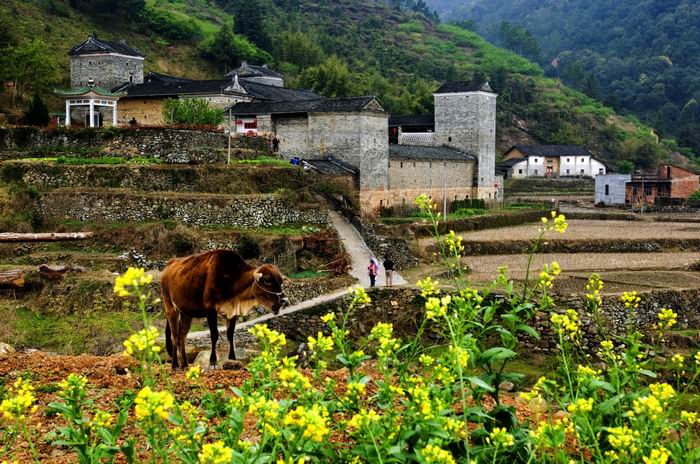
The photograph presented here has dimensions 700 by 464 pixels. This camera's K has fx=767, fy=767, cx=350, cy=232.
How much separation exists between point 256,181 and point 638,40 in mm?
133419

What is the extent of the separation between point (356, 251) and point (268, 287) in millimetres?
18266

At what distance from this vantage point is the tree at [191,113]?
37.1 meters

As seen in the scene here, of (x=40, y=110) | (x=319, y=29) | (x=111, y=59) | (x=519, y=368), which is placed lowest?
(x=519, y=368)

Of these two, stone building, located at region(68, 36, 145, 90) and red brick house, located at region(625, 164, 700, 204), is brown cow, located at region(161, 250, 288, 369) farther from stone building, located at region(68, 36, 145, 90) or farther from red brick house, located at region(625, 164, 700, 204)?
red brick house, located at region(625, 164, 700, 204)

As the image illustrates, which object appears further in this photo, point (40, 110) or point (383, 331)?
point (40, 110)

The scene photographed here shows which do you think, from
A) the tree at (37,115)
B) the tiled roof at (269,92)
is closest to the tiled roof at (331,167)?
the tiled roof at (269,92)

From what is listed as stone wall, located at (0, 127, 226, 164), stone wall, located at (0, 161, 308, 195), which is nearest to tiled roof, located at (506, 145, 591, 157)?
stone wall, located at (0, 127, 226, 164)

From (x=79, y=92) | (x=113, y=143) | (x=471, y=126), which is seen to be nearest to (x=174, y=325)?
(x=113, y=143)

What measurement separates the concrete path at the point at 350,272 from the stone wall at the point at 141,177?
3255 millimetres

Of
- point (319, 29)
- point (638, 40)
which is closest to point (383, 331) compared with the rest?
point (319, 29)

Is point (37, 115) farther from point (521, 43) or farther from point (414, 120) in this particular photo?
point (521, 43)

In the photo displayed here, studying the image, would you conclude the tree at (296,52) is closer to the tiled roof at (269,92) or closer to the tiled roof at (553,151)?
the tiled roof at (553,151)

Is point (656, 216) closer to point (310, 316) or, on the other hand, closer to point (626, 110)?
point (310, 316)

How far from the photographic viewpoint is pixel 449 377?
5348 mm
